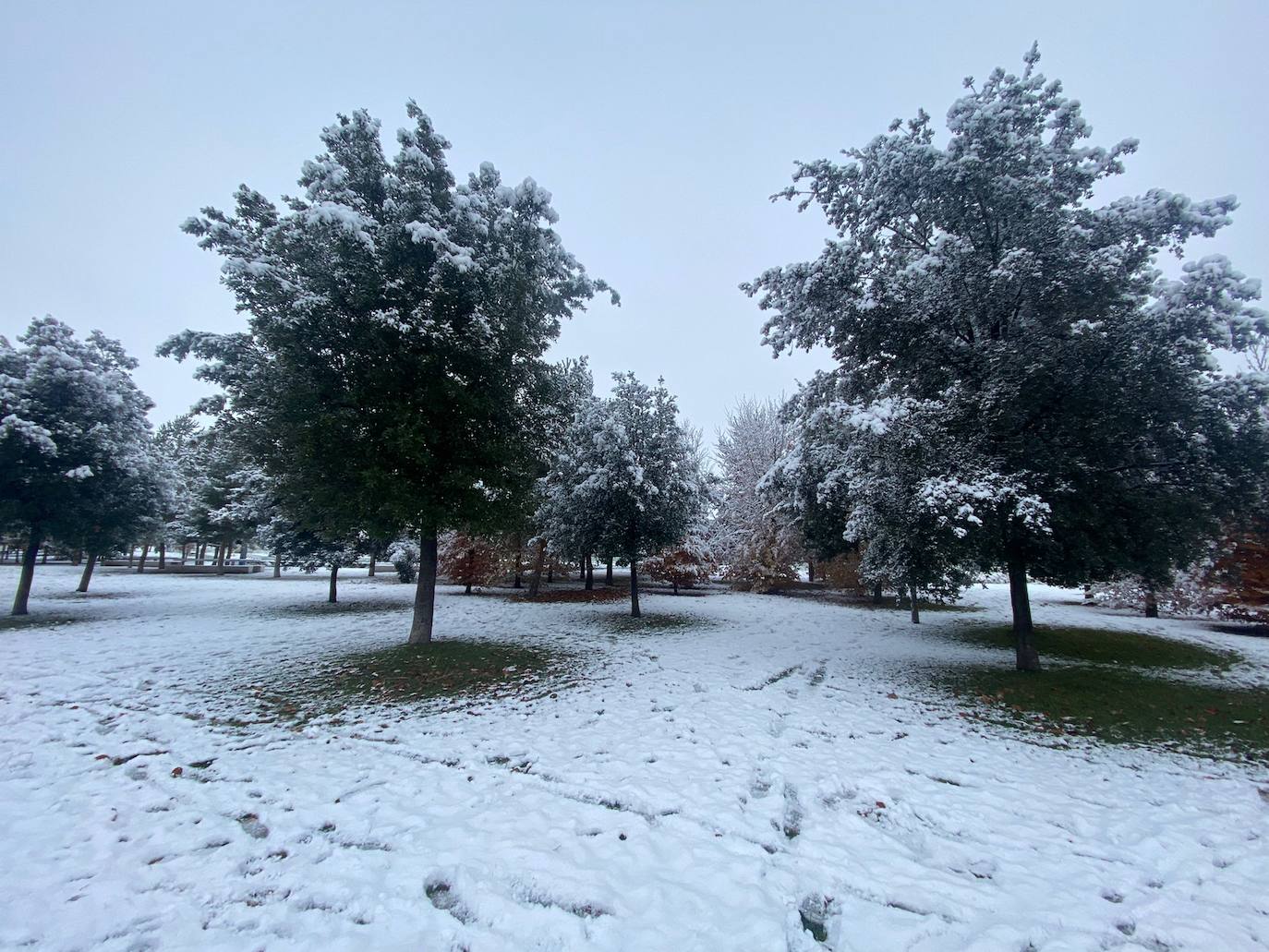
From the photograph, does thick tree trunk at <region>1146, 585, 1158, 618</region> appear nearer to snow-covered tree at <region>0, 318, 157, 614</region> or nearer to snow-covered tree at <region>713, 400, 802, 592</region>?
snow-covered tree at <region>713, 400, 802, 592</region>

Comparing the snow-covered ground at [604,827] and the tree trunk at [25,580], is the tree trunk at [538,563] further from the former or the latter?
the tree trunk at [25,580]

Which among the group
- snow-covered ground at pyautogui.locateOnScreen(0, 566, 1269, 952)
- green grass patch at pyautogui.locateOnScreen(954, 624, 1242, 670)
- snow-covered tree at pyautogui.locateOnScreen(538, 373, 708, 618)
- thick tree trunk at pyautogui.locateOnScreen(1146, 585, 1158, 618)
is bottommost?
snow-covered ground at pyautogui.locateOnScreen(0, 566, 1269, 952)

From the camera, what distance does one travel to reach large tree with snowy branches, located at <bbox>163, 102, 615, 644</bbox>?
28.8 ft

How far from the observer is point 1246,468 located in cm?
839

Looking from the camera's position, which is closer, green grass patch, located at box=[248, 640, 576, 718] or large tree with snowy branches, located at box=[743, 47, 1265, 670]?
green grass patch, located at box=[248, 640, 576, 718]

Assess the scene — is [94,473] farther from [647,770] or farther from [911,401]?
[911,401]

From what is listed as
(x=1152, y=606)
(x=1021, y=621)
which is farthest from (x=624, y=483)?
Answer: (x=1152, y=606)

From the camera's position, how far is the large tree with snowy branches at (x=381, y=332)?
8766mm

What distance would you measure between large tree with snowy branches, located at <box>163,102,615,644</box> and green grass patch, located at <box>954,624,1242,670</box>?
521 inches

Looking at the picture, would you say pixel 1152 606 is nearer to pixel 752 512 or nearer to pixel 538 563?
pixel 752 512

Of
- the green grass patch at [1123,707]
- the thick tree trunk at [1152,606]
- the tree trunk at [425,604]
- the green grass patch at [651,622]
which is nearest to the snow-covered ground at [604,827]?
the green grass patch at [1123,707]

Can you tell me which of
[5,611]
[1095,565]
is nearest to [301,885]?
[1095,565]

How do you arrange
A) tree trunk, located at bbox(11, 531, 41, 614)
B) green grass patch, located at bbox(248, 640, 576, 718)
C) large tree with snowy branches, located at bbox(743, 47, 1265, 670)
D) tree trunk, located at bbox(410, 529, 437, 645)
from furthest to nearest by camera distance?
tree trunk, located at bbox(11, 531, 41, 614), tree trunk, located at bbox(410, 529, 437, 645), large tree with snowy branches, located at bbox(743, 47, 1265, 670), green grass patch, located at bbox(248, 640, 576, 718)

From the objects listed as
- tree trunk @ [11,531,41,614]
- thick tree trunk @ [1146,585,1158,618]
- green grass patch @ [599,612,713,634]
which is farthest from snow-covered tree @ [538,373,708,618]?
thick tree trunk @ [1146,585,1158,618]
